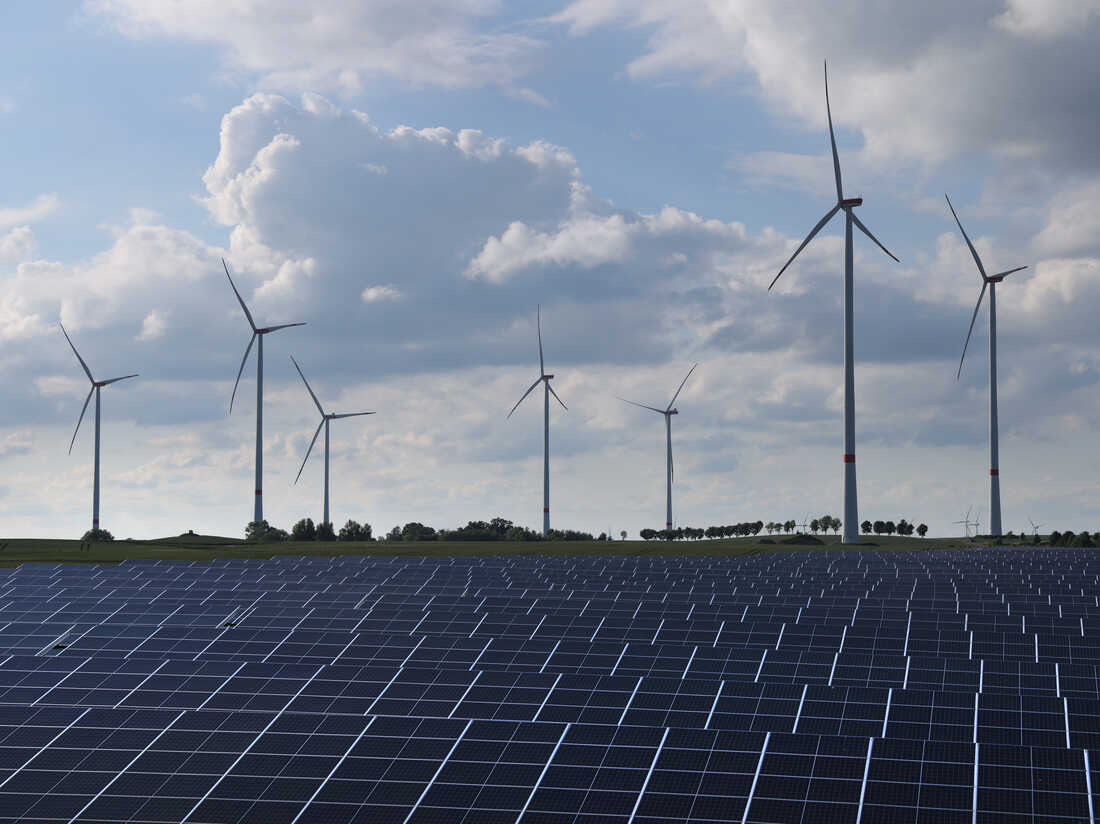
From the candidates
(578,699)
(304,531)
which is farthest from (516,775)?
(304,531)

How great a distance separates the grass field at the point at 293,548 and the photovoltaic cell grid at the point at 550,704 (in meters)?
45.8

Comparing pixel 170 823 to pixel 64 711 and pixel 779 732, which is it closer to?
pixel 64 711

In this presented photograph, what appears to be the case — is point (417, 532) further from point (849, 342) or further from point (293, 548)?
point (849, 342)

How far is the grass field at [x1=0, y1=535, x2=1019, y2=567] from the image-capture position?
108m

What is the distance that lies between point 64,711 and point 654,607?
88.7 ft

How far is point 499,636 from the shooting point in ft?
160

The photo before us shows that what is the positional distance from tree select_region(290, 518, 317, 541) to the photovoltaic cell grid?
9452 cm

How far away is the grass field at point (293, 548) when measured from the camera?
10812 cm

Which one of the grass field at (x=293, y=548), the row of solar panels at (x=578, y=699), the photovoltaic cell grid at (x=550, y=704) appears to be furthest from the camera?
the grass field at (x=293, y=548)

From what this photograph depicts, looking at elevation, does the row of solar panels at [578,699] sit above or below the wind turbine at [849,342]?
below

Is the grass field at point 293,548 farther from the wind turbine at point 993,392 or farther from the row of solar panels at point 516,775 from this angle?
the row of solar panels at point 516,775

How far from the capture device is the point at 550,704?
37594mm

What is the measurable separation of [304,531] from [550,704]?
127 metres

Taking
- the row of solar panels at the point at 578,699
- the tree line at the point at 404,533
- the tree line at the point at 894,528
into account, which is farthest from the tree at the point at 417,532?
the row of solar panels at the point at 578,699
